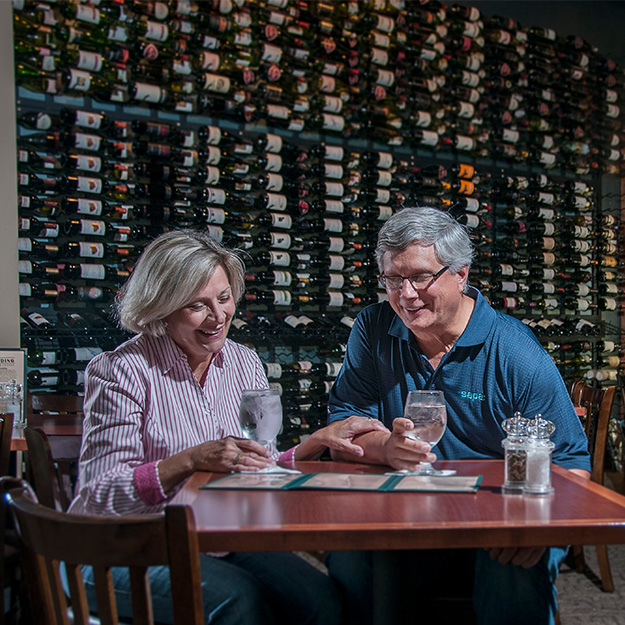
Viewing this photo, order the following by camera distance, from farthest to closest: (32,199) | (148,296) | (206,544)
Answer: (32,199), (148,296), (206,544)

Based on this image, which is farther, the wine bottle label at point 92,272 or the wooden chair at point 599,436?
the wine bottle label at point 92,272

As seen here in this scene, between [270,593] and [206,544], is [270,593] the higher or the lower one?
the lower one

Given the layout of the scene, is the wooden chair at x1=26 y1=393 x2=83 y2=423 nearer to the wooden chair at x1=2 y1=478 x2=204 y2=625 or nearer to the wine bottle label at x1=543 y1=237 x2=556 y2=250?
the wooden chair at x1=2 y1=478 x2=204 y2=625

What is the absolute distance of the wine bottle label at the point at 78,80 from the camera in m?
4.45

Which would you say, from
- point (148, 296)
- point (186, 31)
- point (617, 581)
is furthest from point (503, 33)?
point (148, 296)

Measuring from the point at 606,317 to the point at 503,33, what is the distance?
2.82 m

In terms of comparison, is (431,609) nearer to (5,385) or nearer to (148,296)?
(148,296)

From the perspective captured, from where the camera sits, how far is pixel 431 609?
66.5 inches

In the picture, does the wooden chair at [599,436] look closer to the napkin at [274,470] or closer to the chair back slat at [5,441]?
the napkin at [274,470]

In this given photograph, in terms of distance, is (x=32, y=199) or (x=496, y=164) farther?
(x=496, y=164)

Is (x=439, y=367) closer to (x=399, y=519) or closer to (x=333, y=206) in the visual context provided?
(x=399, y=519)

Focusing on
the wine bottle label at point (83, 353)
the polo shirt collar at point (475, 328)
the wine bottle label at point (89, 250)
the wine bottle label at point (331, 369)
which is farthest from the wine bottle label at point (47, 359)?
the polo shirt collar at point (475, 328)

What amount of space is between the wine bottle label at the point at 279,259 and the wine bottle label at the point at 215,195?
0.51 metres

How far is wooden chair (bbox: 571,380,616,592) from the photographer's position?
3.35 metres
